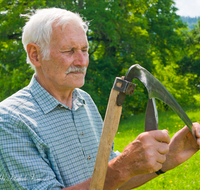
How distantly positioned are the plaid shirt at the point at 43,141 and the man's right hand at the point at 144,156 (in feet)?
1.43

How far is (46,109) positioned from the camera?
5.74 ft

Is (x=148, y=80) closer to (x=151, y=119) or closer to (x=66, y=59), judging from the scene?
(x=151, y=119)

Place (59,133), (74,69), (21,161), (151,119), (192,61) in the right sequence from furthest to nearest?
(192,61)
(74,69)
(59,133)
(151,119)
(21,161)

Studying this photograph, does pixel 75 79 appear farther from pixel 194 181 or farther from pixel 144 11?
pixel 144 11

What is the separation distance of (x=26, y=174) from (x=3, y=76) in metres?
12.2

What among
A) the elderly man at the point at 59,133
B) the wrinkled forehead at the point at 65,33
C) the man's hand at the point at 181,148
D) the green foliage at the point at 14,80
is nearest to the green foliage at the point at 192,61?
the green foliage at the point at 14,80

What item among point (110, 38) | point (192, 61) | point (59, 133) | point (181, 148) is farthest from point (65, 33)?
point (192, 61)

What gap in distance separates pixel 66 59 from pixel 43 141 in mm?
614

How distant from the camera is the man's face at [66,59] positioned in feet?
5.71

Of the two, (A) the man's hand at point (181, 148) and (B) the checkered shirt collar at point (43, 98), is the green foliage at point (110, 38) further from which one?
(A) the man's hand at point (181, 148)

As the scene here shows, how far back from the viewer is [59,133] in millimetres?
1726

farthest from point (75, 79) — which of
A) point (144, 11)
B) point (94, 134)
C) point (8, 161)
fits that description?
point (144, 11)

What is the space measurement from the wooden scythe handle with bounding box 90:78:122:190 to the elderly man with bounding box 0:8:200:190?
0.32 feet

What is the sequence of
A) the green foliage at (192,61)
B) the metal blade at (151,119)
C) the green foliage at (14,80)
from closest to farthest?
the metal blade at (151,119), the green foliage at (14,80), the green foliage at (192,61)
